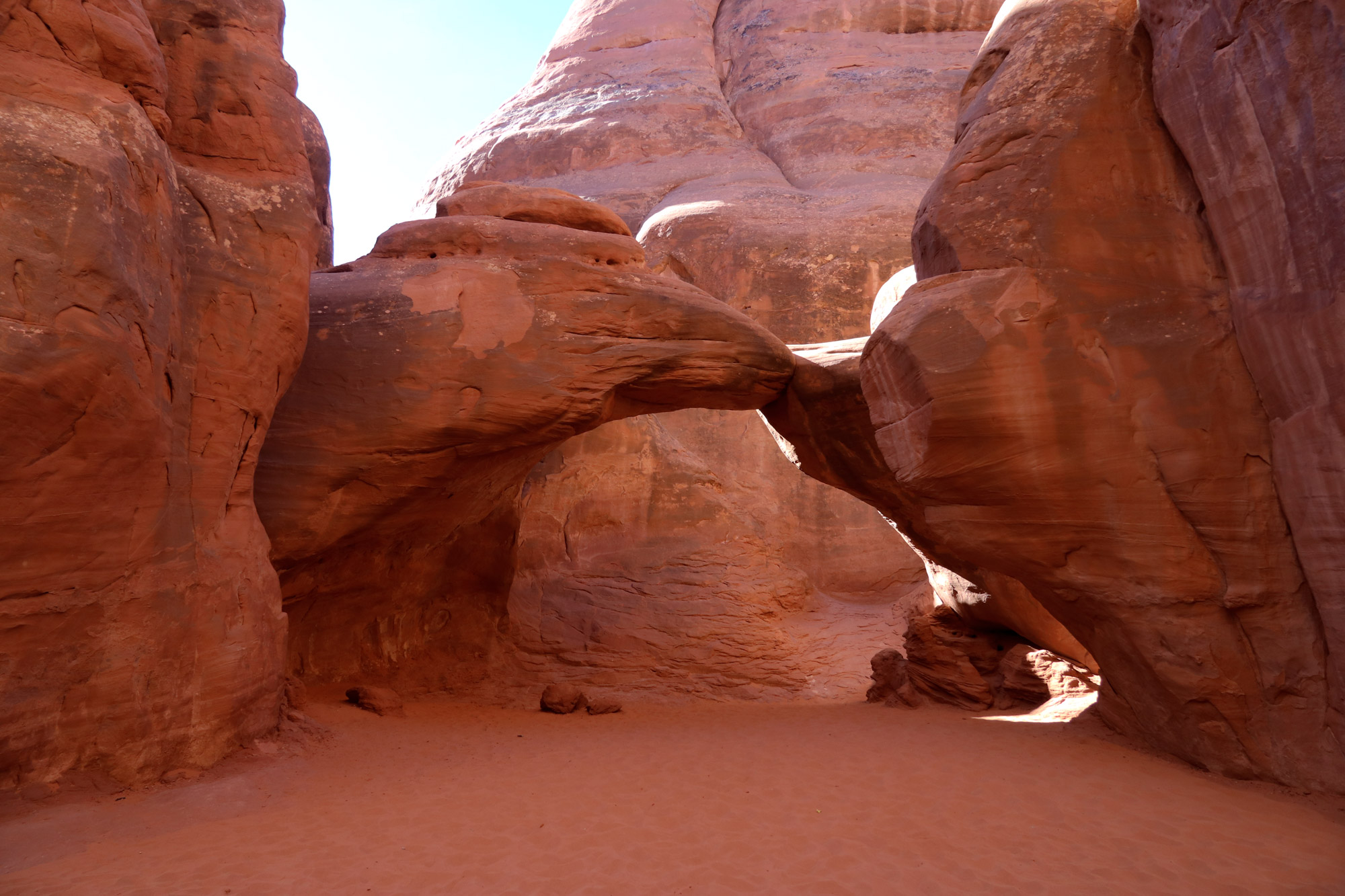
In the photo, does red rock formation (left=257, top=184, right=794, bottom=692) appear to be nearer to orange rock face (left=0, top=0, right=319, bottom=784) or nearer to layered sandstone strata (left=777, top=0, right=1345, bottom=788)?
orange rock face (left=0, top=0, right=319, bottom=784)

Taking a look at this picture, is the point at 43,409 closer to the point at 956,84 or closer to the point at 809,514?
the point at 809,514

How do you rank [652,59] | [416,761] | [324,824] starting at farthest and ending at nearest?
[652,59] < [416,761] < [324,824]

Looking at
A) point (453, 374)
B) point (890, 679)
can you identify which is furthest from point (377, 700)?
point (890, 679)

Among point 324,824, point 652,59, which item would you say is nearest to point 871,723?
point 324,824

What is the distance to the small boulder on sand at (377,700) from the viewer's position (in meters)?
9.77

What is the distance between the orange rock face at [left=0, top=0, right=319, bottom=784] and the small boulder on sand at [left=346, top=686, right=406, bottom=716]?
198 cm

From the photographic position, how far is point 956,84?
23156 mm

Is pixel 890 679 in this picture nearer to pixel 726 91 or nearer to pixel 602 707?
pixel 602 707

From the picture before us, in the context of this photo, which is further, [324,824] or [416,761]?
[416,761]

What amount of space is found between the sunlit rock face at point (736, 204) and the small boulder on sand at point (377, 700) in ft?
11.3

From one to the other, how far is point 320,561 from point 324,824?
406cm

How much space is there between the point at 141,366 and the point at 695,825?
17.2 ft

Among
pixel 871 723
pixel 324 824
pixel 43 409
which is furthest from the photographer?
pixel 871 723

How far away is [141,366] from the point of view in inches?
253
